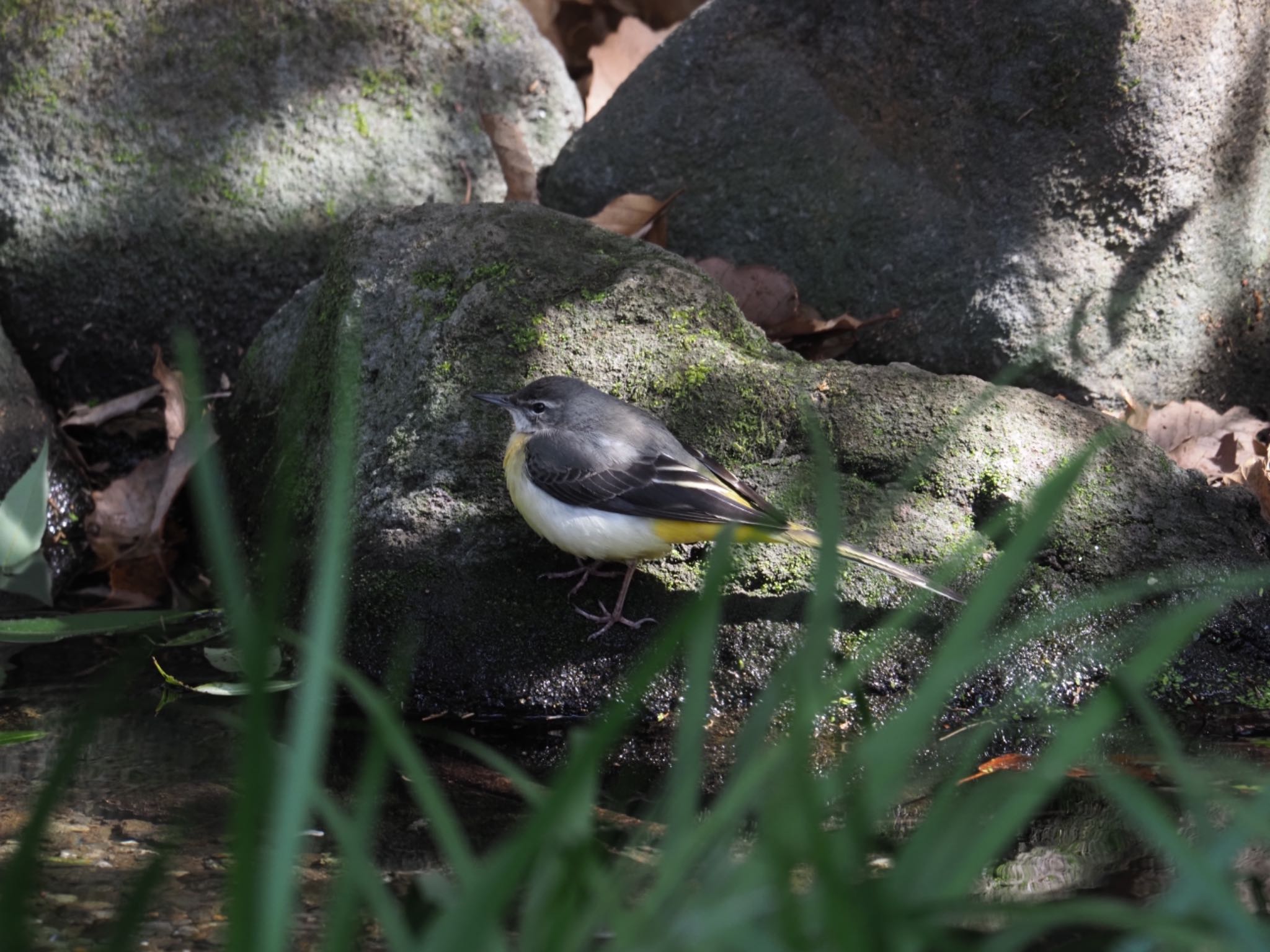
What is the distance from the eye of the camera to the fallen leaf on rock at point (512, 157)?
616 cm

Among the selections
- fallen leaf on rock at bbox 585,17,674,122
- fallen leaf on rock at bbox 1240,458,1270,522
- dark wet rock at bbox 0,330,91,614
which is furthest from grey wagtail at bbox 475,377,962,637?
fallen leaf on rock at bbox 585,17,674,122

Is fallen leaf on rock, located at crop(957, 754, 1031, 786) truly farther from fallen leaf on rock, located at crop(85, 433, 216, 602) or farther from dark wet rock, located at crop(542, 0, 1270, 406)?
fallen leaf on rock, located at crop(85, 433, 216, 602)

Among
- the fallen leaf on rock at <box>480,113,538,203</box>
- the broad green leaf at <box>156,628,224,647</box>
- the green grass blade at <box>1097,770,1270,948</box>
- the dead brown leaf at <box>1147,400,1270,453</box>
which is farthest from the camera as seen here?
the fallen leaf on rock at <box>480,113,538,203</box>

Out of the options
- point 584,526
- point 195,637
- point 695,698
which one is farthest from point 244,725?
point 195,637

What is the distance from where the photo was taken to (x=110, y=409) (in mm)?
5871

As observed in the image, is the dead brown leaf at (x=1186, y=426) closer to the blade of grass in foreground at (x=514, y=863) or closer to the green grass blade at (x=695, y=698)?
the green grass blade at (x=695, y=698)

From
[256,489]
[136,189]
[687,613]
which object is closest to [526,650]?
[256,489]

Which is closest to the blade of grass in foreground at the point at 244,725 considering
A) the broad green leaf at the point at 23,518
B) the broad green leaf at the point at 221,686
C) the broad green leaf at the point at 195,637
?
the broad green leaf at the point at 221,686

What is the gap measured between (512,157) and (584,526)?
2.88m

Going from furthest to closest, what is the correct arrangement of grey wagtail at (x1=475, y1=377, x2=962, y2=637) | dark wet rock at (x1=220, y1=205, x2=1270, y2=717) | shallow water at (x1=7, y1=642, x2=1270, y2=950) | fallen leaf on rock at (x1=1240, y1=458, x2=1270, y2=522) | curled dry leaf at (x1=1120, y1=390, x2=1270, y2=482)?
1. curled dry leaf at (x1=1120, y1=390, x2=1270, y2=482)
2. fallen leaf on rock at (x1=1240, y1=458, x2=1270, y2=522)
3. dark wet rock at (x1=220, y1=205, x2=1270, y2=717)
4. grey wagtail at (x1=475, y1=377, x2=962, y2=637)
5. shallow water at (x1=7, y1=642, x2=1270, y2=950)

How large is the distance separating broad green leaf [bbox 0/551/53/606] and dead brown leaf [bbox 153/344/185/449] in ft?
3.01

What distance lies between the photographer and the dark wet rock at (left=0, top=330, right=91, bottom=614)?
207 inches

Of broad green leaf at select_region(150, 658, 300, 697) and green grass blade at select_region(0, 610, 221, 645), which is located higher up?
green grass blade at select_region(0, 610, 221, 645)

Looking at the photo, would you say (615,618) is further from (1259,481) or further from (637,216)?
(1259,481)
